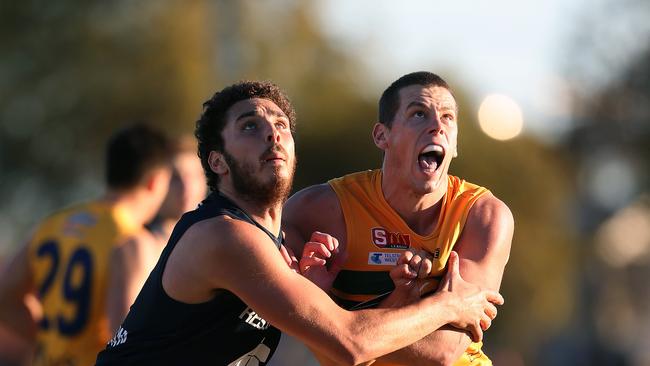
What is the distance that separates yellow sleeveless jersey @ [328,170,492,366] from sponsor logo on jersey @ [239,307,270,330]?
610 millimetres

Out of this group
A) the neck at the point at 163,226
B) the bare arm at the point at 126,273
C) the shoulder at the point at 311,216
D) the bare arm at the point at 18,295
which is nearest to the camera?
the shoulder at the point at 311,216

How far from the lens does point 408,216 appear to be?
703cm

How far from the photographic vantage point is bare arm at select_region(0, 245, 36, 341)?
8.98 meters

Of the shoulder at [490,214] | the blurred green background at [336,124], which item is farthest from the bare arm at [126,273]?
the blurred green background at [336,124]

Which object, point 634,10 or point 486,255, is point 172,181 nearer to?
point 486,255

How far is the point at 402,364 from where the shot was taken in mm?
6590

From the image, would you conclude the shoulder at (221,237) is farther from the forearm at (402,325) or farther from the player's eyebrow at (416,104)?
the player's eyebrow at (416,104)

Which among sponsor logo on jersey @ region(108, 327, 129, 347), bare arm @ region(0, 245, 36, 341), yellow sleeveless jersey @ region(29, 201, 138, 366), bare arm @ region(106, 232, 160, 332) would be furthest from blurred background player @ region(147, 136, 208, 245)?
sponsor logo on jersey @ region(108, 327, 129, 347)

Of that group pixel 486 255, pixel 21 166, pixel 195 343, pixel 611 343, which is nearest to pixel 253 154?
pixel 195 343

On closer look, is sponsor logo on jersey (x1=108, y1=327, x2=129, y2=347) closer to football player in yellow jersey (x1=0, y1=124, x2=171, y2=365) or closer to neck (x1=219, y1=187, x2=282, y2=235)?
neck (x1=219, y1=187, x2=282, y2=235)

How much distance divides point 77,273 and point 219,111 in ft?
8.75

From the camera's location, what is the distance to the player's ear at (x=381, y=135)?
7109mm

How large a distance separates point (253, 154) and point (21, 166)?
95.7ft

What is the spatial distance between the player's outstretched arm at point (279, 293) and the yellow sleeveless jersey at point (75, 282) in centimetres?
275
